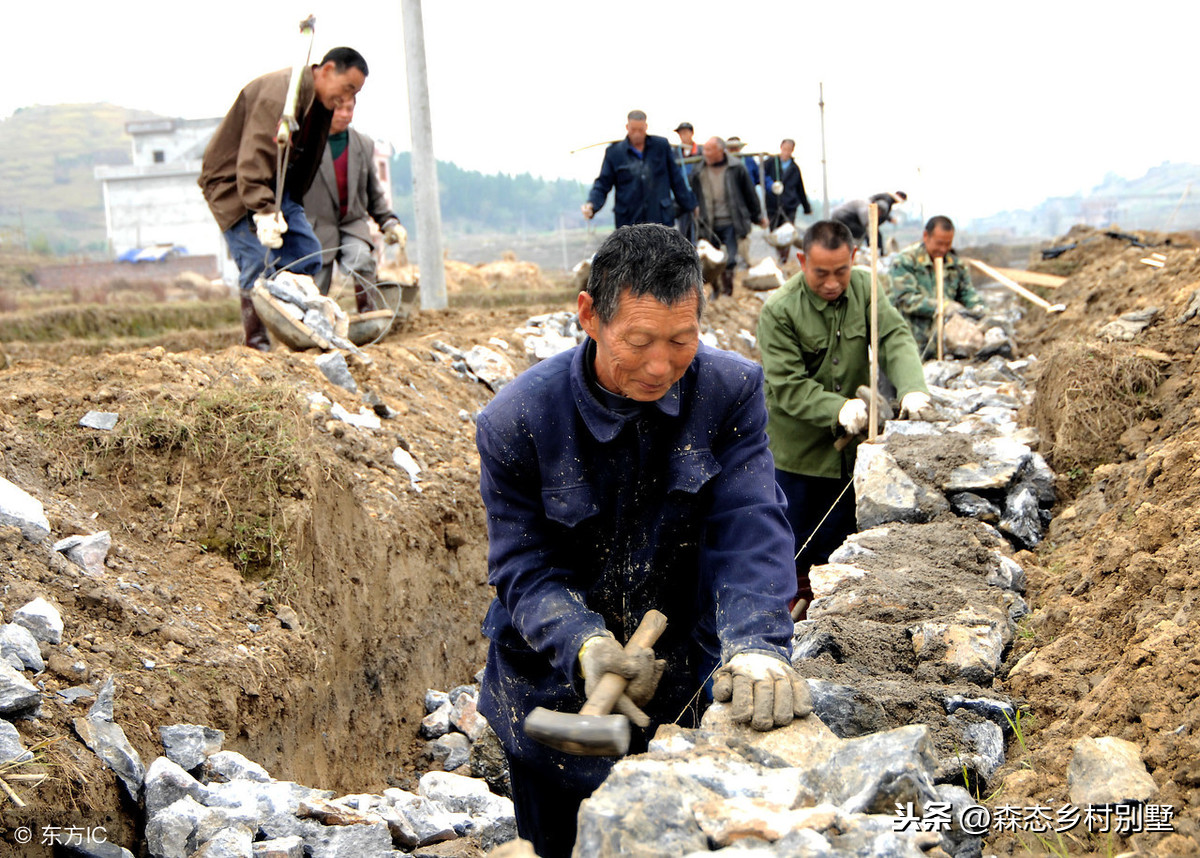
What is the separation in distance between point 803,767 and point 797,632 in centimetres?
134

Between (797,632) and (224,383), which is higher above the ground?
(224,383)

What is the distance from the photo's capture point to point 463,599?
5.45 meters

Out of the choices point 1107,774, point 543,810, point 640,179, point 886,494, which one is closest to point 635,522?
point 543,810

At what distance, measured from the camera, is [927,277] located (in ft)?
27.0

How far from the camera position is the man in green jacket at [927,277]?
7.71m

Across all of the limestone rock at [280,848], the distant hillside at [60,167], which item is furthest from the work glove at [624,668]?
the distant hillside at [60,167]

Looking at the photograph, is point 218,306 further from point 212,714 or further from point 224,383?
point 212,714

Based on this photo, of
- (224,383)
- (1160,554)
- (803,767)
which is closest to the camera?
(803,767)

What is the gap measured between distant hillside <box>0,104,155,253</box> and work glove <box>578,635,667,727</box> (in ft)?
169

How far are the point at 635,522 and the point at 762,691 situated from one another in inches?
22.5

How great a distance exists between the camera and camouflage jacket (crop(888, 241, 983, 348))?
792 cm

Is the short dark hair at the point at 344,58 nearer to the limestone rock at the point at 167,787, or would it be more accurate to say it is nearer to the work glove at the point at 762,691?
the limestone rock at the point at 167,787

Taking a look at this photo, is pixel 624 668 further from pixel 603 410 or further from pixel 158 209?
pixel 158 209

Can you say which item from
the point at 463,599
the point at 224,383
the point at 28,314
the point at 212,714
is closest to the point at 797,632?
the point at 212,714
